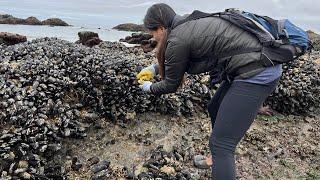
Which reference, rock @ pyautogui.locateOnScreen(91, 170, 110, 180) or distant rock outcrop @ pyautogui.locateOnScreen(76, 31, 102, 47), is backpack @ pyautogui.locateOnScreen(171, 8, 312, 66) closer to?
rock @ pyautogui.locateOnScreen(91, 170, 110, 180)

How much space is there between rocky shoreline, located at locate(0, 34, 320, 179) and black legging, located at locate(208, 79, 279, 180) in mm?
1410

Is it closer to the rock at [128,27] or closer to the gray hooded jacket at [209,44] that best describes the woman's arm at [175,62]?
the gray hooded jacket at [209,44]

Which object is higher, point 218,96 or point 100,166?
point 218,96

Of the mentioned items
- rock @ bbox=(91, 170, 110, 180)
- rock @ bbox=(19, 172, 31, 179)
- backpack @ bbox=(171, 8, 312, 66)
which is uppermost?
backpack @ bbox=(171, 8, 312, 66)

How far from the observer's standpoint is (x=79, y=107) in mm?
6656

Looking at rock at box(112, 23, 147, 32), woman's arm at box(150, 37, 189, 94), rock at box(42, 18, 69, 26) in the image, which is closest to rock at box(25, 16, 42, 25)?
rock at box(42, 18, 69, 26)

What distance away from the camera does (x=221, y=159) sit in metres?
4.59

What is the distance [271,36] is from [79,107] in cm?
321

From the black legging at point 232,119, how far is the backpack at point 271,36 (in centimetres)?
27

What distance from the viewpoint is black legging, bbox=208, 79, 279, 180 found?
4426 millimetres

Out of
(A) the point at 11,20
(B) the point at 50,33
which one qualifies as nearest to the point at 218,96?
(B) the point at 50,33

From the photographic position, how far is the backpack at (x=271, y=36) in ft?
14.4

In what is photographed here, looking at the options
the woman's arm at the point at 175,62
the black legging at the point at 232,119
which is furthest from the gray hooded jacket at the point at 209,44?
the black legging at the point at 232,119

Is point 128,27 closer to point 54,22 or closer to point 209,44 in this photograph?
point 54,22
